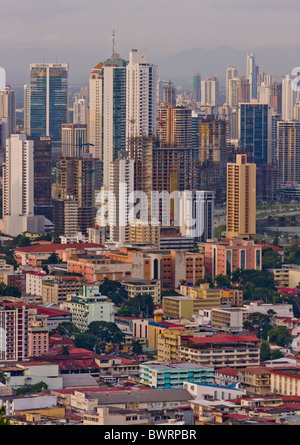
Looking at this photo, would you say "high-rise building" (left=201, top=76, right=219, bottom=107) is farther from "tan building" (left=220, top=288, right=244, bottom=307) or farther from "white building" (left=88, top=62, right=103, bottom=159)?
"tan building" (left=220, top=288, right=244, bottom=307)

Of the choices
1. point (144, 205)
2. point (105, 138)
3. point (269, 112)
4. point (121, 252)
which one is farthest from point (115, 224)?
point (269, 112)

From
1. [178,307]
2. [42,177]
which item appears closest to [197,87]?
[42,177]

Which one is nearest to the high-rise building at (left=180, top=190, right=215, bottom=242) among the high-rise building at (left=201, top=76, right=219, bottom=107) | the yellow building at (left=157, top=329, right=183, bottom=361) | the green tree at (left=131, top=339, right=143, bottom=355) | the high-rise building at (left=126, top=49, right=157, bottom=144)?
the high-rise building at (left=126, top=49, right=157, bottom=144)

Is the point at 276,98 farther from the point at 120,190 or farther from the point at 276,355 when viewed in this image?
the point at 276,355
